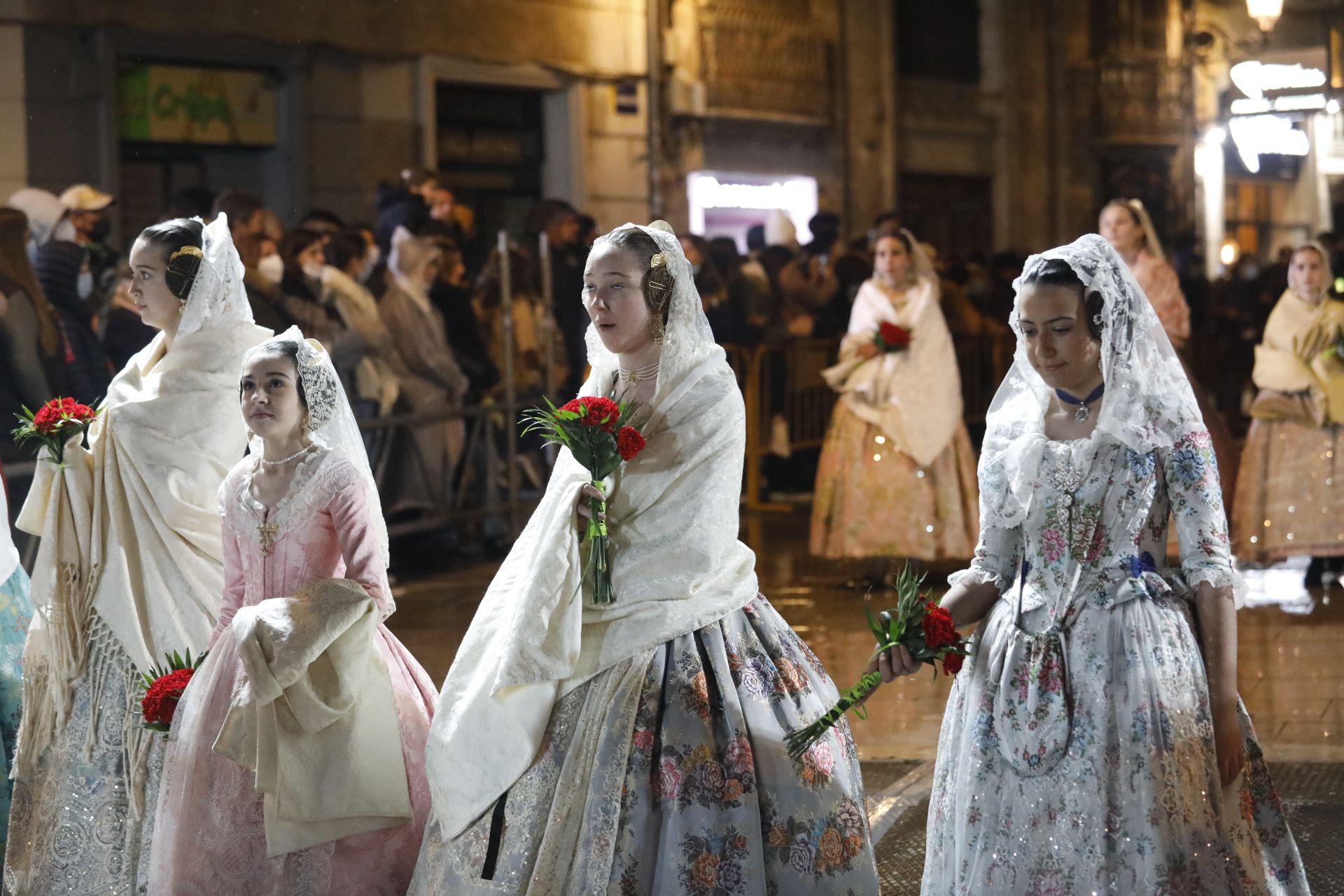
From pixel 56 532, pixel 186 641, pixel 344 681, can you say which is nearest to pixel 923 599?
pixel 344 681

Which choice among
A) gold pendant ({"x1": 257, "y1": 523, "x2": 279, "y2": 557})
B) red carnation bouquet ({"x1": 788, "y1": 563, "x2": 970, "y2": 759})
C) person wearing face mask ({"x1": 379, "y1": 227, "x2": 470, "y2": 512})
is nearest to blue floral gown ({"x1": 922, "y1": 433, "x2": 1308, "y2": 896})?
red carnation bouquet ({"x1": 788, "y1": 563, "x2": 970, "y2": 759})

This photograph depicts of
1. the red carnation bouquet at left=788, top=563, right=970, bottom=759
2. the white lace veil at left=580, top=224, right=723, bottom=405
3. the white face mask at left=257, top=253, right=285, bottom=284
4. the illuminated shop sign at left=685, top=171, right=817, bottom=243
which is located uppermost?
the illuminated shop sign at left=685, top=171, right=817, bottom=243

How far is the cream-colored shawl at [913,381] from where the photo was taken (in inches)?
380

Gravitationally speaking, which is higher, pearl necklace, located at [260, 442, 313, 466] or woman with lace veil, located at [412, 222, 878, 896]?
pearl necklace, located at [260, 442, 313, 466]

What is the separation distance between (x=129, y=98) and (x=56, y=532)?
27.2ft

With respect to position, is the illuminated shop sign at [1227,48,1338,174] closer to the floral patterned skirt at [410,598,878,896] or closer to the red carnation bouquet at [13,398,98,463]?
the red carnation bouquet at [13,398,98,463]

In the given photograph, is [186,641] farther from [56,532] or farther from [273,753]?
[273,753]

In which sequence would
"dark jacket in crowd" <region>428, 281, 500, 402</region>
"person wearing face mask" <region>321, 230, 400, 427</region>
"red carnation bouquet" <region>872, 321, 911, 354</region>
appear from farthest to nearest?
1. "dark jacket in crowd" <region>428, 281, 500, 402</region>
2. "person wearing face mask" <region>321, 230, 400, 427</region>
3. "red carnation bouquet" <region>872, 321, 911, 354</region>

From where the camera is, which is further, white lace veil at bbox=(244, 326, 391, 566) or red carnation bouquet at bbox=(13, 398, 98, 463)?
red carnation bouquet at bbox=(13, 398, 98, 463)

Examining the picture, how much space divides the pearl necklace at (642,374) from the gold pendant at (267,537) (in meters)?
0.90

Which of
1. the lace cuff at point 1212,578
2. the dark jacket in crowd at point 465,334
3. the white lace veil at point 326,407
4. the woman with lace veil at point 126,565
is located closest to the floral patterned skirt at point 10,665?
the woman with lace veil at point 126,565

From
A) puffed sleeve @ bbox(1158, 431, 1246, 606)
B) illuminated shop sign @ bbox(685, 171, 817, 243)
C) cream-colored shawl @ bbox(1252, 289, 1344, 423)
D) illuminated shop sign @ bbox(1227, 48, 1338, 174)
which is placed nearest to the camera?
puffed sleeve @ bbox(1158, 431, 1246, 606)

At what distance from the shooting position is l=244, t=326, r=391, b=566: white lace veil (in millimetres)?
4508

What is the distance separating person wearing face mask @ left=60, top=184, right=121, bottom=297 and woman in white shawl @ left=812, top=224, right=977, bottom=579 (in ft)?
12.6
